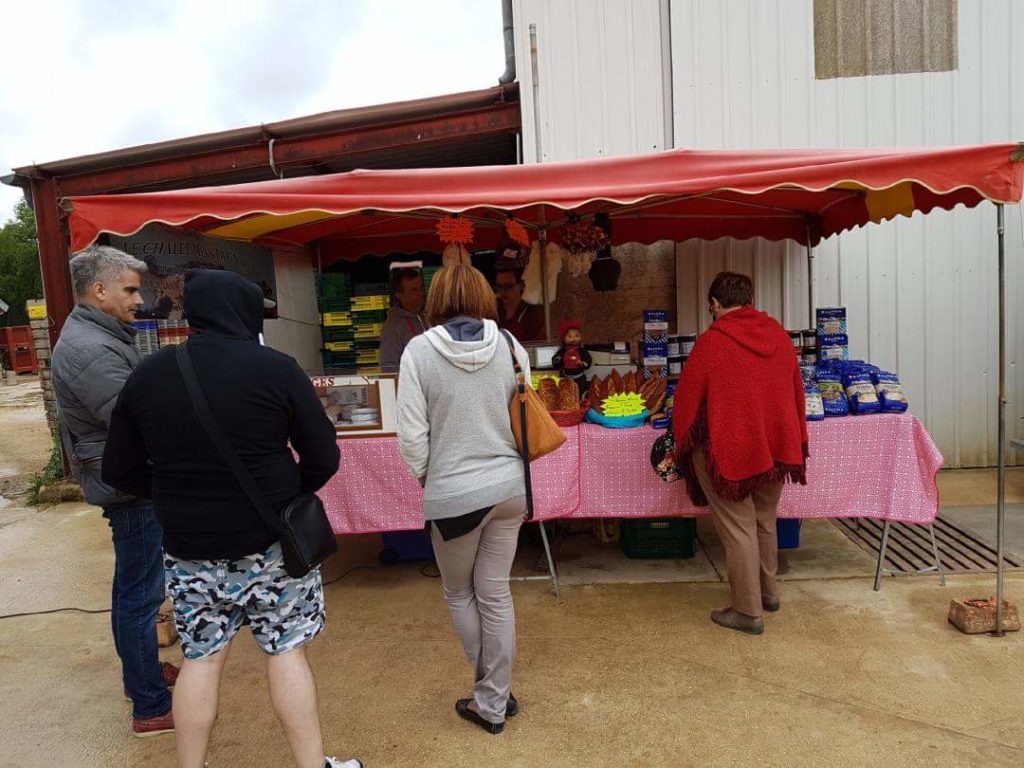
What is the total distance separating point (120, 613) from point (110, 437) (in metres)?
1.02

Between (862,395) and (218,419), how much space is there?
327 cm

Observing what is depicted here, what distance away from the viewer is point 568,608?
3777 millimetres

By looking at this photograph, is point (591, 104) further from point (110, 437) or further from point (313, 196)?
point (110, 437)

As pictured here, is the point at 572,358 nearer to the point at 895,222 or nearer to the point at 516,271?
the point at 516,271

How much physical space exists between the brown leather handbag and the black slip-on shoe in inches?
40.1

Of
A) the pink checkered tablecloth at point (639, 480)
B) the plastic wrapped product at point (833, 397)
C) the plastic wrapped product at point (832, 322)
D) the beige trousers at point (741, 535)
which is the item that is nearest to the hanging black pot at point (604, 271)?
the plastic wrapped product at point (832, 322)

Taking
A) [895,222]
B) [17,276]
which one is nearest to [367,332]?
[895,222]

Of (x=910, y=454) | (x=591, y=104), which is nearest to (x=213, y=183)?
(x=591, y=104)

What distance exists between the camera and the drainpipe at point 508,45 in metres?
6.13

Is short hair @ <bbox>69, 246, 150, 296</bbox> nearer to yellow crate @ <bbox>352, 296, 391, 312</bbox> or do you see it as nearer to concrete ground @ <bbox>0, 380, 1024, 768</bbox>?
concrete ground @ <bbox>0, 380, 1024, 768</bbox>

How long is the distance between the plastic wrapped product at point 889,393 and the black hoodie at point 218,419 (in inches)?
123

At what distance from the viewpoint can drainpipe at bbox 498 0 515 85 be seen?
6129mm

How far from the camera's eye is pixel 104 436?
2633mm

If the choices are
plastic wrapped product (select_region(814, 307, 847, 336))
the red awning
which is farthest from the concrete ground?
the red awning
